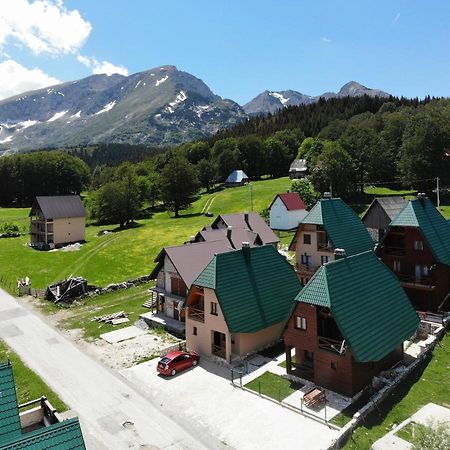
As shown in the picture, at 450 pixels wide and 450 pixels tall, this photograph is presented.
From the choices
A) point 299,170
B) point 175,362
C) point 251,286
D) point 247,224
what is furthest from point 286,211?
point 175,362

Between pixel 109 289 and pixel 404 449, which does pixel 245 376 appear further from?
pixel 109 289

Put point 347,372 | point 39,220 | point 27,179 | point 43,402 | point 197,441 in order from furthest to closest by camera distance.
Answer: point 27,179 → point 39,220 → point 347,372 → point 197,441 → point 43,402

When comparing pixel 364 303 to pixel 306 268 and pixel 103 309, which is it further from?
pixel 103 309

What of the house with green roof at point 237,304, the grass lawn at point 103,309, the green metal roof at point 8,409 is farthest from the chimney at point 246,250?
the green metal roof at point 8,409

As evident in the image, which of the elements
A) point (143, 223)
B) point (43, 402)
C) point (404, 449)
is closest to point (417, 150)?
point (143, 223)

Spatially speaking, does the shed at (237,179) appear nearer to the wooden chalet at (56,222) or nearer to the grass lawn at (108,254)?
the grass lawn at (108,254)
